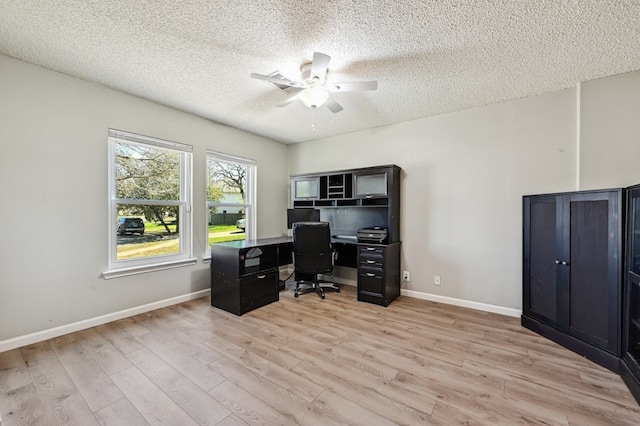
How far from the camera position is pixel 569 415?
1538mm

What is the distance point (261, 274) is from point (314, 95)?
2.21 metres

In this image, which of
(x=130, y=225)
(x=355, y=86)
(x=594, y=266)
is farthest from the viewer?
(x=130, y=225)

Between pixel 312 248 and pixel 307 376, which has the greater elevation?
pixel 312 248

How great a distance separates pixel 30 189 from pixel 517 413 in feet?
13.7

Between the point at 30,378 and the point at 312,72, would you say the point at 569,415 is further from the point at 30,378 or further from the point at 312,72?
the point at 30,378

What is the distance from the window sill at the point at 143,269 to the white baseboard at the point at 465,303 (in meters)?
3.08

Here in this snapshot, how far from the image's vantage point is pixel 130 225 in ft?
10.2

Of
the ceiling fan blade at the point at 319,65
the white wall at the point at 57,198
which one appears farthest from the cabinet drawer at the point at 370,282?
the white wall at the point at 57,198

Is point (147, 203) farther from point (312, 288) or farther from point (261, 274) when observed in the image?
point (312, 288)

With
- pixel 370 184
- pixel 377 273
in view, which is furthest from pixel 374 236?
pixel 370 184

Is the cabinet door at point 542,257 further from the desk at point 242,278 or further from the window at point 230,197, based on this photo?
the window at point 230,197

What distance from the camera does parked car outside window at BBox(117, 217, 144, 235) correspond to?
3.03 meters

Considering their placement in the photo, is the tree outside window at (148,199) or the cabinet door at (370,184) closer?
the tree outside window at (148,199)

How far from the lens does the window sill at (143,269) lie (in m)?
2.83
